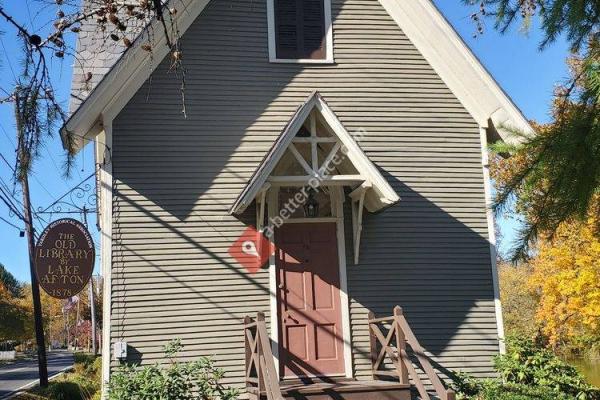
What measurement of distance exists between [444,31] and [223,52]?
3303 millimetres

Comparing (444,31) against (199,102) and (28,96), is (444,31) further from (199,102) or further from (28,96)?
(28,96)

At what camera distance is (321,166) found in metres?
7.81

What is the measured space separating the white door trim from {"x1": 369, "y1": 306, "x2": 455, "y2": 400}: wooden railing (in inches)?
13.3

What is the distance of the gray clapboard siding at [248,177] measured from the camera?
8250 mm

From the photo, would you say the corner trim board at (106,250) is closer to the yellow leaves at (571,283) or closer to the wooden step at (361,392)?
the wooden step at (361,392)

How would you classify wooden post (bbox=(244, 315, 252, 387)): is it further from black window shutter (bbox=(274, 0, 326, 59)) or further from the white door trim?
black window shutter (bbox=(274, 0, 326, 59))

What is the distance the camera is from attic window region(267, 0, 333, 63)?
9.29 meters

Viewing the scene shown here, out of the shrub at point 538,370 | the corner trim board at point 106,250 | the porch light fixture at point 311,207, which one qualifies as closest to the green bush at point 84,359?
the corner trim board at point 106,250

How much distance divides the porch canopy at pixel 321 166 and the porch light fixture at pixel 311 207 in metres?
0.56

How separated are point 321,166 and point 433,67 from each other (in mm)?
2995

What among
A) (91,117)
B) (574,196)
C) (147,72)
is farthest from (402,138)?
(574,196)

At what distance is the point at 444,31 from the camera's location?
9.27 m

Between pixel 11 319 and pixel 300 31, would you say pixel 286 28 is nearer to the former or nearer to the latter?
pixel 300 31

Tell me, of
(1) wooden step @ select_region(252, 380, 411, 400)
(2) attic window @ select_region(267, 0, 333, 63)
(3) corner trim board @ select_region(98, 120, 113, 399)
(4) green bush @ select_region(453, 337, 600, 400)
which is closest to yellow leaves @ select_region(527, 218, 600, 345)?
(4) green bush @ select_region(453, 337, 600, 400)
